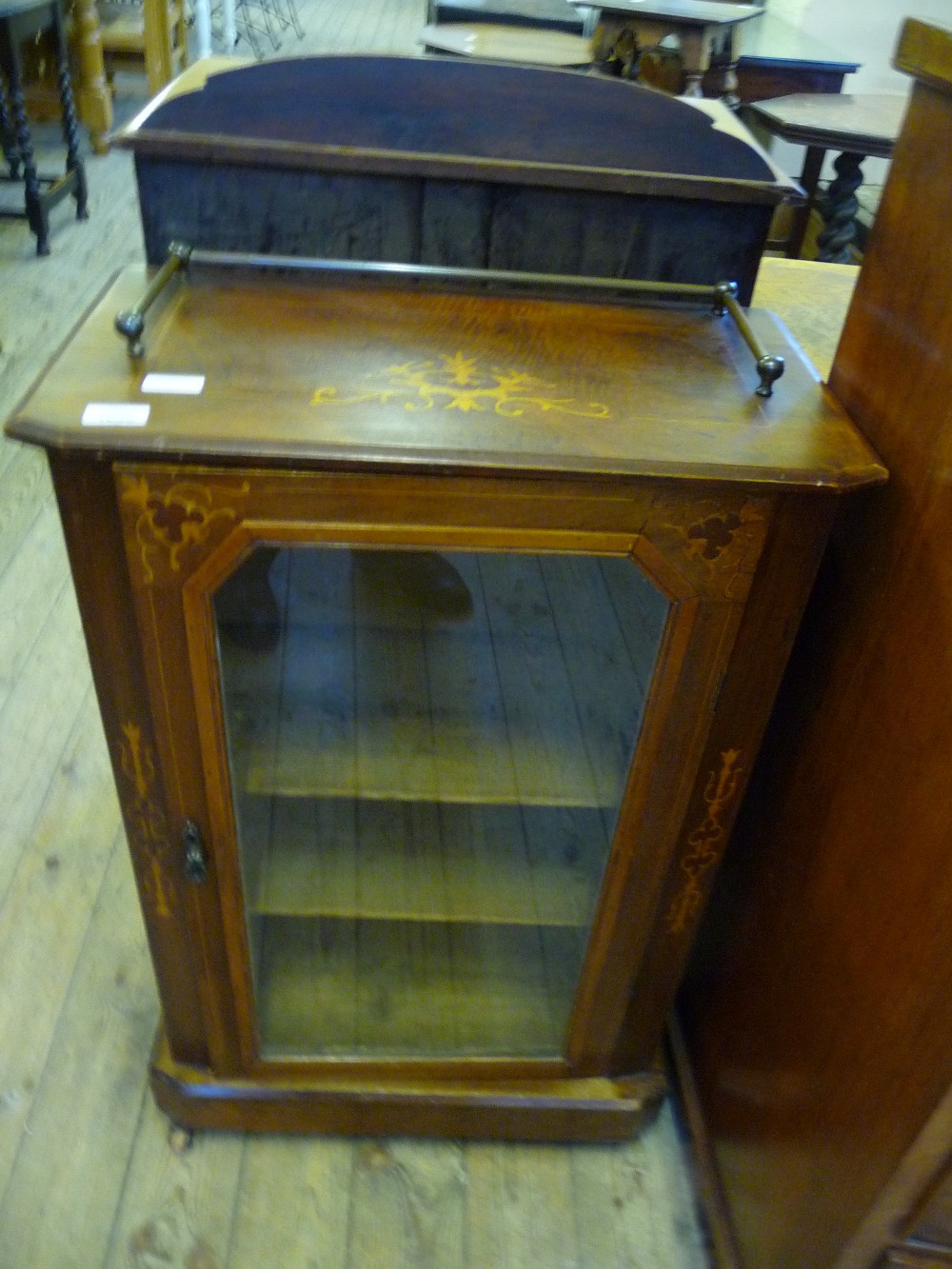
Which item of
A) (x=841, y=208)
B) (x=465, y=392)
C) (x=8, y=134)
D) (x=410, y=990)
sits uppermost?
(x=465, y=392)

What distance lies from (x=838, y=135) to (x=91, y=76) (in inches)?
109

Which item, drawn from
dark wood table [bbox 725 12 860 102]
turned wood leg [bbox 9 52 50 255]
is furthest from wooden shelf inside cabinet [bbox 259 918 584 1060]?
turned wood leg [bbox 9 52 50 255]

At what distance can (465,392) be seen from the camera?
26.3 inches

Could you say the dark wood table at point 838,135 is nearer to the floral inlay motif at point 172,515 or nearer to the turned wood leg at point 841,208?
the turned wood leg at point 841,208

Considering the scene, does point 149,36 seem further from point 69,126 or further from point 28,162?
point 28,162

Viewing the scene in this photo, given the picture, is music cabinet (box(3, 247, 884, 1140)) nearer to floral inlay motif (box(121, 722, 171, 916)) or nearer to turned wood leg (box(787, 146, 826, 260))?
floral inlay motif (box(121, 722, 171, 916))

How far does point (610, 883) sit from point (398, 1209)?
0.45 m

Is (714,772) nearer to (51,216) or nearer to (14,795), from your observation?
(14,795)

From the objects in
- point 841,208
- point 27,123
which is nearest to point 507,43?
point 841,208

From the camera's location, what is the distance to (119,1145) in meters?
1.04

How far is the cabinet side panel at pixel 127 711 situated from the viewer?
2.04 ft

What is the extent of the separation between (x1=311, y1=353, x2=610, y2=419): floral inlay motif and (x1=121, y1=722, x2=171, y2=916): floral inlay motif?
31 centimetres

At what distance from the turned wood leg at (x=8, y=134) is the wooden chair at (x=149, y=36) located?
0.76m

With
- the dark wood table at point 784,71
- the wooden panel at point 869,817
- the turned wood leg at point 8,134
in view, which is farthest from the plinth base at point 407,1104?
the turned wood leg at point 8,134
